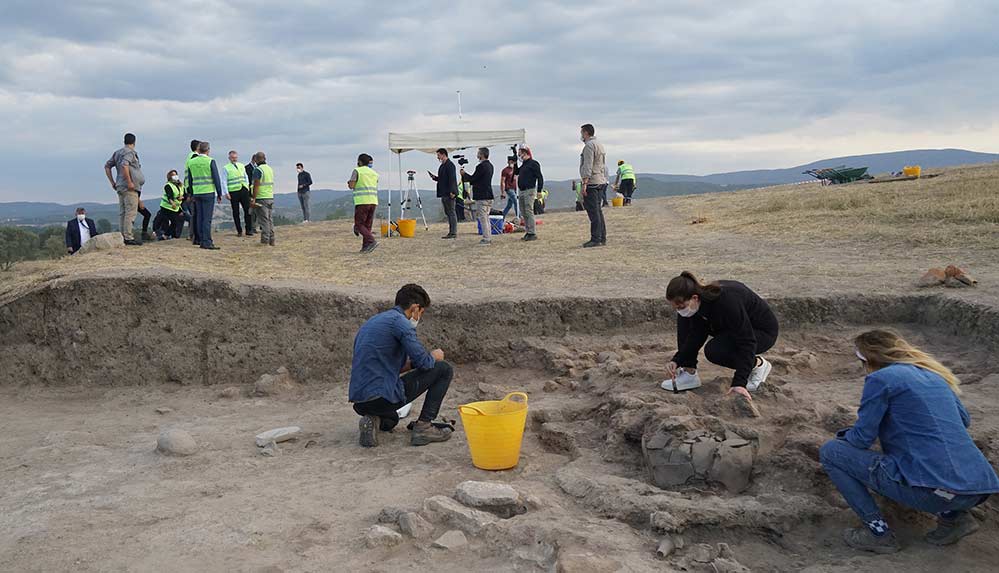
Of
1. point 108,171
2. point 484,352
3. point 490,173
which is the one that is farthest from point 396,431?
point 108,171

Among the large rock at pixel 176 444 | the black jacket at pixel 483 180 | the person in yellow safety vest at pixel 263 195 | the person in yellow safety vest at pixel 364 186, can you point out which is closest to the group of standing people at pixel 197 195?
the person in yellow safety vest at pixel 263 195

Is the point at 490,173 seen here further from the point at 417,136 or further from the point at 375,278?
the point at 375,278

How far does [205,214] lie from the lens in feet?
40.0

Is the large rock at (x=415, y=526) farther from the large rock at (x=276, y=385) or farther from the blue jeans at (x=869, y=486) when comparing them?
the large rock at (x=276, y=385)

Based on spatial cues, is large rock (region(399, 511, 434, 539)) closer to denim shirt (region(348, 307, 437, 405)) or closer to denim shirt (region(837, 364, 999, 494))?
denim shirt (region(348, 307, 437, 405))

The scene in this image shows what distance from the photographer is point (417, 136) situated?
49.3 feet

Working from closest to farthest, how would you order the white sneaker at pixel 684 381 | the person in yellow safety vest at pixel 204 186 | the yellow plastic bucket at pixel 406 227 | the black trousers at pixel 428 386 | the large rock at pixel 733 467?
the large rock at pixel 733 467, the white sneaker at pixel 684 381, the black trousers at pixel 428 386, the person in yellow safety vest at pixel 204 186, the yellow plastic bucket at pixel 406 227

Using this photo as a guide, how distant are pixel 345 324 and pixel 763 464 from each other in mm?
4555

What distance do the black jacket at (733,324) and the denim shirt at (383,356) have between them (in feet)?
6.27

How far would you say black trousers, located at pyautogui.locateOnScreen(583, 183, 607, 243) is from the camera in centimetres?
1130

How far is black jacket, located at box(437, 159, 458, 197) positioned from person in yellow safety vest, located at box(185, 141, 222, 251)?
3.85 m

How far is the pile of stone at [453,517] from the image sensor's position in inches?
153

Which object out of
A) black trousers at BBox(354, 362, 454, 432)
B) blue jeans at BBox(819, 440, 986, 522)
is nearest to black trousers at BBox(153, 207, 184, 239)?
black trousers at BBox(354, 362, 454, 432)

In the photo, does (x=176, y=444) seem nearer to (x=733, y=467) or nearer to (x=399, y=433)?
(x=399, y=433)
